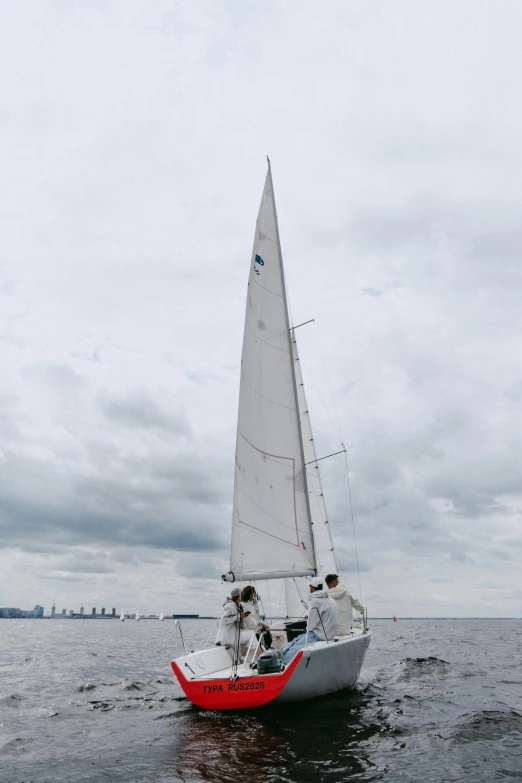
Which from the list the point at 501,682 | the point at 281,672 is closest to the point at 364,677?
the point at 501,682

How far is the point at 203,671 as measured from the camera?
1245 centimetres

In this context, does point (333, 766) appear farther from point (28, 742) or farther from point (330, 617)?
point (28, 742)

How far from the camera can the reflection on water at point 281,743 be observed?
834 centimetres

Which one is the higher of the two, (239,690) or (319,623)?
(319,623)

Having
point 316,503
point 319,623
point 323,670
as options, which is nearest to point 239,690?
point 323,670

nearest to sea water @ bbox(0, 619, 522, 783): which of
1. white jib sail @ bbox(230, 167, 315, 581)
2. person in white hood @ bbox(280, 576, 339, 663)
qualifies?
person in white hood @ bbox(280, 576, 339, 663)

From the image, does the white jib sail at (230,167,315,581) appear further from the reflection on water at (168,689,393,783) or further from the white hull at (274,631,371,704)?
the reflection on water at (168,689,393,783)

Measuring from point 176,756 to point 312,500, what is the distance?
14.2 meters

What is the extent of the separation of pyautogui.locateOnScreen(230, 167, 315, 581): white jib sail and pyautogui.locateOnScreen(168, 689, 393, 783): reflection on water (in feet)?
10.6

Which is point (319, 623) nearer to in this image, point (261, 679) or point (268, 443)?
point (261, 679)

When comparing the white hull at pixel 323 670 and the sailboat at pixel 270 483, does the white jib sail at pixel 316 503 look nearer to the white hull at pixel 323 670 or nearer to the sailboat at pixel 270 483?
the sailboat at pixel 270 483

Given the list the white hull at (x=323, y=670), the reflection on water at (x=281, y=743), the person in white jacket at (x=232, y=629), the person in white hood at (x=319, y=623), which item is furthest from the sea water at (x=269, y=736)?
the person in white jacket at (x=232, y=629)

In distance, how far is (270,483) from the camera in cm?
1527

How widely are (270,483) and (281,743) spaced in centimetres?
647
